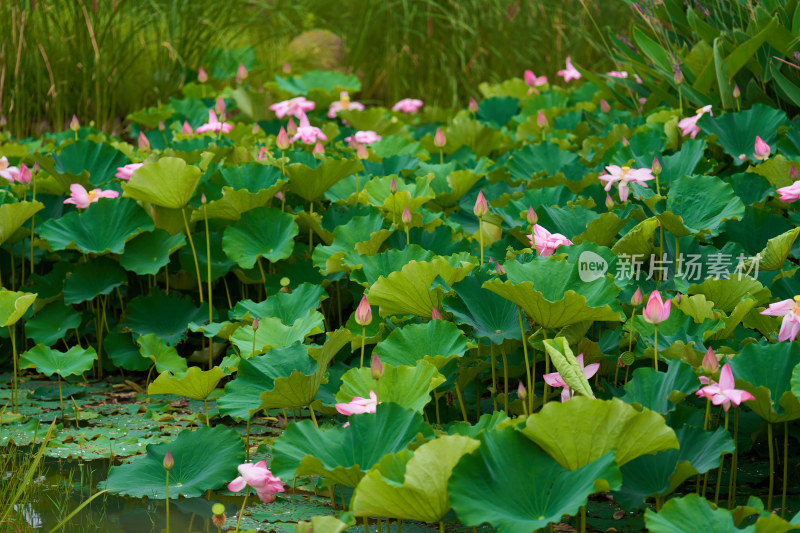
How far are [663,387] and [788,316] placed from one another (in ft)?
0.95

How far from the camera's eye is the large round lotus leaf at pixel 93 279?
2.48 meters

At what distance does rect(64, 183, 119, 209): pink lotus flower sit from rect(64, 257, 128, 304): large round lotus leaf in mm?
183

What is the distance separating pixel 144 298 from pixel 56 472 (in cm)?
71

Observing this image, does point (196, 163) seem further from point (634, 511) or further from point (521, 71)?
point (521, 71)

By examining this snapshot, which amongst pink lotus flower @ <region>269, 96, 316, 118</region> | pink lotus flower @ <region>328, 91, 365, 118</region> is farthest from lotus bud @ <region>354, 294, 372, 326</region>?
pink lotus flower @ <region>328, 91, 365, 118</region>

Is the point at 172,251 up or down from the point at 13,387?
up

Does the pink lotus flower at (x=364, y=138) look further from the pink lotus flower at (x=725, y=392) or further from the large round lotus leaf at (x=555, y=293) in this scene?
the pink lotus flower at (x=725, y=392)

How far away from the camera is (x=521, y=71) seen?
214 inches

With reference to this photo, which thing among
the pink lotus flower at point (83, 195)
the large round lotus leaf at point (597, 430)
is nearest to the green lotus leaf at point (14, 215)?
the pink lotus flower at point (83, 195)

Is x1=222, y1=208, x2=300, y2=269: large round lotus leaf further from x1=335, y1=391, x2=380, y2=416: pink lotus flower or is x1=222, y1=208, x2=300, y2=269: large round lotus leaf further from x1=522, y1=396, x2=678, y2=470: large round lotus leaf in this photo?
x1=522, y1=396, x2=678, y2=470: large round lotus leaf

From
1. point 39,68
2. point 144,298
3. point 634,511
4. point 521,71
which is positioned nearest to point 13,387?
point 144,298

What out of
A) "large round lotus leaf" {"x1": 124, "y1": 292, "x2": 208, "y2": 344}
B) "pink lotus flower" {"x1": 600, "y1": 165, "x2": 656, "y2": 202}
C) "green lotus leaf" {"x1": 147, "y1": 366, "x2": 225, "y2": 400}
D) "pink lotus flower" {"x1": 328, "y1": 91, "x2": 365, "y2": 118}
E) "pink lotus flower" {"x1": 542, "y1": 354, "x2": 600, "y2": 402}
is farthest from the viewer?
"pink lotus flower" {"x1": 328, "y1": 91, "x2": 365, "y2": 118}

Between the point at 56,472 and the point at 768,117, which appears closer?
the point at 56,472

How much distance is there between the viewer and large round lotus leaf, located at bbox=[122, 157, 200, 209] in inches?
88.7
